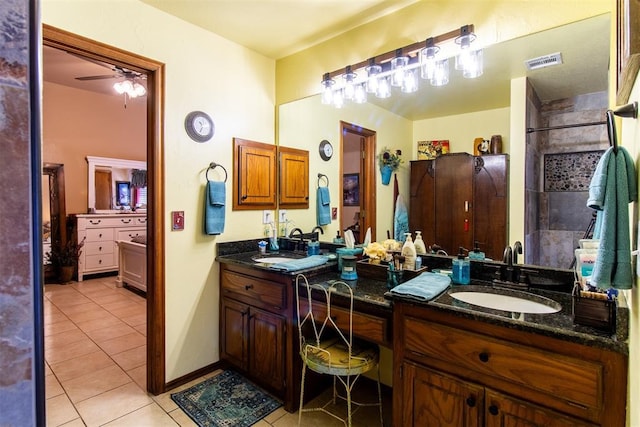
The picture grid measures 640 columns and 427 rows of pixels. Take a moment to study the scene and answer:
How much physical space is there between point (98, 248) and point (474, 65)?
20.0 ft

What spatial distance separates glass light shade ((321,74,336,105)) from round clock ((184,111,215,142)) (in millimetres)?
896

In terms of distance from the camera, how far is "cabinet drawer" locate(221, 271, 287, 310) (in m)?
2.04

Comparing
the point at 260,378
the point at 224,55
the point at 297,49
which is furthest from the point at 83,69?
the point at 260,378

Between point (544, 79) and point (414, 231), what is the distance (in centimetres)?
109

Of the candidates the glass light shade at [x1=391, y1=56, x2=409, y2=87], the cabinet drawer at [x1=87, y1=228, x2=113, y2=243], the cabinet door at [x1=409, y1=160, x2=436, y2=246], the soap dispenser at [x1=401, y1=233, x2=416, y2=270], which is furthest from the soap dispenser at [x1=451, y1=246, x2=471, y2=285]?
the cabinet drawer at [x1=87, y1=228, x2=113, y2=243]

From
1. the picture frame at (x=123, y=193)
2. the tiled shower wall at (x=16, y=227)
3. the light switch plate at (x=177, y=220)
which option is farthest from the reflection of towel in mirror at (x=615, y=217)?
the picture frame at (x=123, y=193)

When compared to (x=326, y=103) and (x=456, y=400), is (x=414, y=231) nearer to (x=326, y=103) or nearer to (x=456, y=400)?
(x=456, y=400)

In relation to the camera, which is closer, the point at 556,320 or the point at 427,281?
the point at 556,320

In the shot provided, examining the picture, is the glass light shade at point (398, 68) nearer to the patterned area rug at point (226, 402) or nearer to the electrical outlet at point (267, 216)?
the electrical outlet at point (267, 216)

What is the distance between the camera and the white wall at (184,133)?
2.08 m

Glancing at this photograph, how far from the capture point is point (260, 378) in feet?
7.25

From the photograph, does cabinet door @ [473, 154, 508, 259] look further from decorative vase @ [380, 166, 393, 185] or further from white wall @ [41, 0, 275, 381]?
white wall @ [41, 0, 275, 381]

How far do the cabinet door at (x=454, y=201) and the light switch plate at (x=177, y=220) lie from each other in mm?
1753

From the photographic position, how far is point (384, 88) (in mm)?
2232
